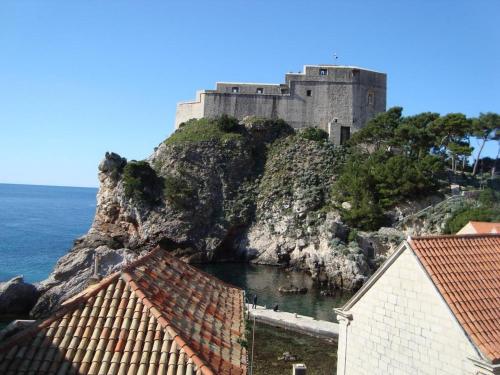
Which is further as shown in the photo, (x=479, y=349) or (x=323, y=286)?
(x=323, y=286)

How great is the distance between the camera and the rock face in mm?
25059

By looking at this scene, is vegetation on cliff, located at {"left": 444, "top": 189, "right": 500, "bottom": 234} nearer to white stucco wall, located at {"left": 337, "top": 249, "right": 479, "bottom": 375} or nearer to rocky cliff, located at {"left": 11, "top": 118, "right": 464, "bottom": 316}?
rocky cliff, located at {"left": 11, "top": 118, "right": 464, "bottom": 316}

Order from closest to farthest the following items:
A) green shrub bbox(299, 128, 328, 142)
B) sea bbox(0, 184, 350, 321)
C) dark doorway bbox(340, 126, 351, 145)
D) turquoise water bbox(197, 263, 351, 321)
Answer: turquoise water bbox(197, 263, 351, 321) → sea bbox(0, 184, 350, 321) → green shrub bbox(299, 128, 328, 142) → dark doorway bbox(340, 126, 351, 145)

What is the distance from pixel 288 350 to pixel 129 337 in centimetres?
1502

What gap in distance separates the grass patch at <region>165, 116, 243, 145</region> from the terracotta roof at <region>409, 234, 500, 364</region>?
4536 cm

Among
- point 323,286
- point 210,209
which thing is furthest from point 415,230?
point 210,209

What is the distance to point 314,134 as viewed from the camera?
55250mm

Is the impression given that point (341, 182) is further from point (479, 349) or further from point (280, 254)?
point (479, 349)

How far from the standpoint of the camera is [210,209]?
49719 millimetres

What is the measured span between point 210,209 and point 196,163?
6.47 m

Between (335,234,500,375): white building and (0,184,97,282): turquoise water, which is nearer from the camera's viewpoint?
(335,234,500,375): white building

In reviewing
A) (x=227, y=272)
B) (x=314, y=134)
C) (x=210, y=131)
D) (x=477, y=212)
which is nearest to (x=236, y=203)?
(x=210, y=131)

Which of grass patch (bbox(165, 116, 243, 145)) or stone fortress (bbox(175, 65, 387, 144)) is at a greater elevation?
stone fortress (bbox(175, 65, 387, 144))

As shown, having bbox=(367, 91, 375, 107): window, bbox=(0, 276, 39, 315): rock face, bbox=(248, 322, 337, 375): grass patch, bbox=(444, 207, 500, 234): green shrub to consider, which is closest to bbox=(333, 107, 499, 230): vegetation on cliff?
bbox=(444, 207, 500, 234): green shrub
